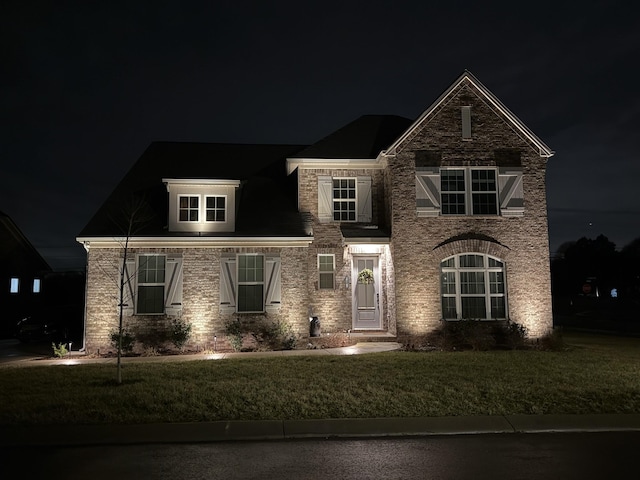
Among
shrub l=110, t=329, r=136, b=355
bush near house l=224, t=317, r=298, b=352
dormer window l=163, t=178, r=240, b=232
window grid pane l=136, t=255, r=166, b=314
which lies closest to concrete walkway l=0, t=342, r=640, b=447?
shrub l=110, t=329, r=136, b=355

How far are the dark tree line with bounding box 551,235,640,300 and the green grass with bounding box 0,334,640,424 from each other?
226ft

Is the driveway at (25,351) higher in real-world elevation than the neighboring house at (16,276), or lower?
lower

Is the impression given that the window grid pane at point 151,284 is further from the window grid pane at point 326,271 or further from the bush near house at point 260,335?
the window grid pane at point 326,271

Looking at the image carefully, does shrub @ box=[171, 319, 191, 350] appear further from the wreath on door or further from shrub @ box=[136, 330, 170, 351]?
the wreath on door

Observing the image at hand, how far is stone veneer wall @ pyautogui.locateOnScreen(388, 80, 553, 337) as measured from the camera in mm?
18281

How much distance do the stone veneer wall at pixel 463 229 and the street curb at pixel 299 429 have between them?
9.07 meters

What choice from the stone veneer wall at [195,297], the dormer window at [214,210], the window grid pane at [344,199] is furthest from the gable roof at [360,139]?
the stone veneer wall at [195,297]

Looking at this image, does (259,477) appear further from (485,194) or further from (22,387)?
(485,194)

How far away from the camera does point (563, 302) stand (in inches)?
2482

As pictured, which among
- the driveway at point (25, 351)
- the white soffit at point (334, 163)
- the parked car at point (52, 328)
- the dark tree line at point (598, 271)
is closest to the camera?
the driveway at point (25, 351)

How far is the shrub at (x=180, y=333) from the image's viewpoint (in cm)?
1752

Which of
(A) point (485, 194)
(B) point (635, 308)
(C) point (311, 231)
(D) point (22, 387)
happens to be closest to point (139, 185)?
(C) point (311, 231)

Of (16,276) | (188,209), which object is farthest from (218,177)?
(16,276)

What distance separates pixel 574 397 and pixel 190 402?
23.3ft
